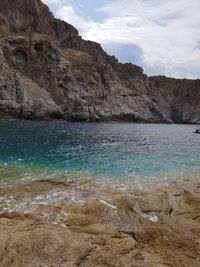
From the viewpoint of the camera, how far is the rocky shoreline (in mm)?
9945

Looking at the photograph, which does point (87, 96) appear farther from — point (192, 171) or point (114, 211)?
point (114, 211)

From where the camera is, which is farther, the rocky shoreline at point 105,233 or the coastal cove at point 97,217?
the coastal cove at point 97,217

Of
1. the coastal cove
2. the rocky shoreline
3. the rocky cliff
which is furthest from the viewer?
the rocky cliff

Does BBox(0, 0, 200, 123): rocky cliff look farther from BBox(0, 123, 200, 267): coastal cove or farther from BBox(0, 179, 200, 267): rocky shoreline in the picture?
BBox(0, 179, 200, 267): rocky shoreline

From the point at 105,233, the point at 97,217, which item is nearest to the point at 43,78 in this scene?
the point at 97,217

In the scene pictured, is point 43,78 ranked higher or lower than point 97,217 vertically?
higher

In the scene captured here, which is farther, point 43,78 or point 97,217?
point 43,78

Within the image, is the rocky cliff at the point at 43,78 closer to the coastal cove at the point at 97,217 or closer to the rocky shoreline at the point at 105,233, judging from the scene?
the coastal cove at the point at 97,217

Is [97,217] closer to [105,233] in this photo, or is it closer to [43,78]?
[105,233]

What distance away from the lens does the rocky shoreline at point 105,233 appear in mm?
9945

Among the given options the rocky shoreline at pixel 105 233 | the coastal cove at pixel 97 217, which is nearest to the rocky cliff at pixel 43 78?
the coastal cove at pixel 97 217

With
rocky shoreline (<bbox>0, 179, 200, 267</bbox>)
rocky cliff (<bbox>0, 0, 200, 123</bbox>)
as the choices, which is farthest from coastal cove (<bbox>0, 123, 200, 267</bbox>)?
rocky cliff (<bbox>0, 0, 200, 123</bbox>)

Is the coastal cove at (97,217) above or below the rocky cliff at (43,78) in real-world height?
below

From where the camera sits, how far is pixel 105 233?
12258 millimetres
